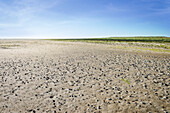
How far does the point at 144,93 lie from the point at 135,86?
53.5 inches

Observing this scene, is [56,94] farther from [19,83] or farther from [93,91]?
[19,83]

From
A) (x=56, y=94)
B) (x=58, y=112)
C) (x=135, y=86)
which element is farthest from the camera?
(x=135, y=86)

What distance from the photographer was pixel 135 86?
1076 cm

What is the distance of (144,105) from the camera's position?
7754mm

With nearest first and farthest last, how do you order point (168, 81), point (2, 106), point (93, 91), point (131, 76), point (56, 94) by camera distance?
point (2, 106)
point (56, 94)
point (93, 91)
point (168, 81)
point (131, 76)

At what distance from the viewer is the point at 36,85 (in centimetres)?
1082

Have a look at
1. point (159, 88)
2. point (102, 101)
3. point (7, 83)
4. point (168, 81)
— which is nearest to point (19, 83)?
point (7, 83)

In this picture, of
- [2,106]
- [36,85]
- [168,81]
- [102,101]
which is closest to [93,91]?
[102,101]

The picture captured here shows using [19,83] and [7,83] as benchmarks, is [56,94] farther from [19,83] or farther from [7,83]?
[7,83]

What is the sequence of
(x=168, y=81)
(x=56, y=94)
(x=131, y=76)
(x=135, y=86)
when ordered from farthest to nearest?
1. (x=131, y=76)
2. (x=168, y=81)
3. (x=135, y=86)
4. (x=56, y=94)

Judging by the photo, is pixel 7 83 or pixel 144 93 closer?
pixel 144 93

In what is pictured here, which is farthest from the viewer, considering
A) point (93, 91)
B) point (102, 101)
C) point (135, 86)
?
point (135, 86)

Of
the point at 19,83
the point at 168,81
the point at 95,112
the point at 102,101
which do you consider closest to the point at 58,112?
the point at 95,112

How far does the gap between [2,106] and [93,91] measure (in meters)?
6.11
